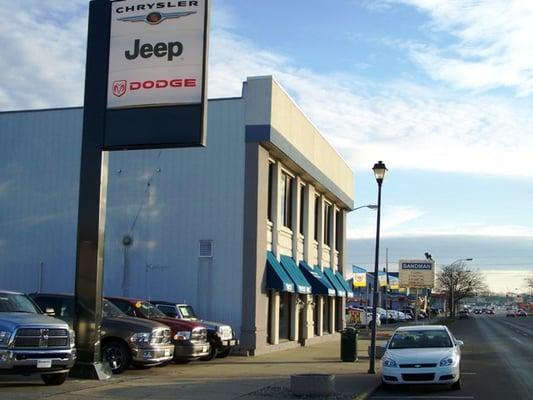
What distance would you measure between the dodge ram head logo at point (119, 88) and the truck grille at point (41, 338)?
5.60 meters

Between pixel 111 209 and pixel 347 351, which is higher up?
pixel 111 209

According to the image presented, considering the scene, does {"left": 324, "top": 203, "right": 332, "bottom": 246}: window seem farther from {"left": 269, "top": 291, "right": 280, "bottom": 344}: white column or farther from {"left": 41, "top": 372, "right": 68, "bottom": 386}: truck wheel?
{"left": 41, "top": 372, "right": 68, "bottom": 386}: truck wheel

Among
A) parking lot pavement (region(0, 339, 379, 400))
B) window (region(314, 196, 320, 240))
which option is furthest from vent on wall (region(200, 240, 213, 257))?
window (region(314, 196, 320, 240))

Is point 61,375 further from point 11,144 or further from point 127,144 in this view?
point 11,144

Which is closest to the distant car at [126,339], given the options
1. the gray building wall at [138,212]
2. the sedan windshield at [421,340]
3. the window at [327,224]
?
the sedan windshield at [421,340]

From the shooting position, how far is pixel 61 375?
1406 centimetres

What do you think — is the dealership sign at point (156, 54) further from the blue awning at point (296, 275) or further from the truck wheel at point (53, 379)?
the blue awning at point (296, 275)

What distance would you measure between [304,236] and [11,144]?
43.1 feet

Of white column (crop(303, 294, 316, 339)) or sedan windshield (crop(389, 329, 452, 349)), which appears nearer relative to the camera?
sedan windshield (crop(389, 329, 452, 349))

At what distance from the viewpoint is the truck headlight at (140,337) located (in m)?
16.4

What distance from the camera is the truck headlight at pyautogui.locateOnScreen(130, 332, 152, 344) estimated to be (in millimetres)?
16375

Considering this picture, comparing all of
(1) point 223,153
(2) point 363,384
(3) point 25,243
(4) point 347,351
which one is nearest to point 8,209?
(3) point 25,243

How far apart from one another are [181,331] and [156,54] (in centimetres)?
738

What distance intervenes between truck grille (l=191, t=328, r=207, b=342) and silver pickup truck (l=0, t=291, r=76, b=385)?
5.30 metres
